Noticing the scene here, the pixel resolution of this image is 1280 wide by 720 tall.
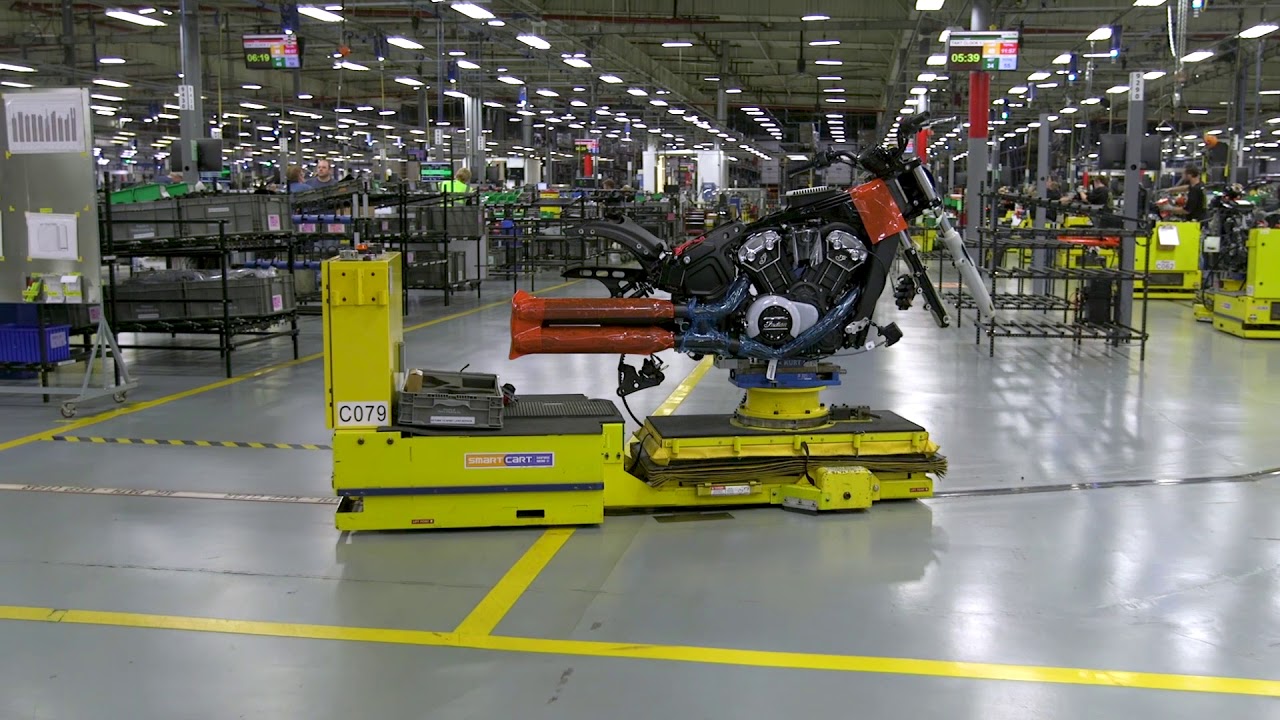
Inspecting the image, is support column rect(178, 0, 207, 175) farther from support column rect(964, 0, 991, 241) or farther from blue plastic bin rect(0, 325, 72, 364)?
support column rect(964, 0, 991, 241)

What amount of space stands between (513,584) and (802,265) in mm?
2397

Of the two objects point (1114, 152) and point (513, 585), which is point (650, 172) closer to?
point (1114, 152)

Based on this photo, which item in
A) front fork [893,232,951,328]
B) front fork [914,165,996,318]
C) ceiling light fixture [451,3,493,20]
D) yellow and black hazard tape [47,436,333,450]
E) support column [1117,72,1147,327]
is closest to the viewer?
front fork [914,165,996,318]

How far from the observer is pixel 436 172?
74.0 ft

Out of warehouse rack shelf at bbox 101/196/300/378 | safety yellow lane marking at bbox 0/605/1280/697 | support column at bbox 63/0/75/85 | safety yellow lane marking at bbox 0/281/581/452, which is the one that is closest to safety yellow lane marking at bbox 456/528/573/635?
safety yellow lane marking at bbox 0/605/1280/697

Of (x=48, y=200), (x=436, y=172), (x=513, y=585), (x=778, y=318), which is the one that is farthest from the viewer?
(x=436, y=172)

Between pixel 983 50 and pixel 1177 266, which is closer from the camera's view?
pixel 983 50

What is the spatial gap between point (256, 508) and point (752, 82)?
113ft

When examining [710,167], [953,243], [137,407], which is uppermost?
[710,167]

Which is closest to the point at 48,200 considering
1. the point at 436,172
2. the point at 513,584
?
the point at 513,584

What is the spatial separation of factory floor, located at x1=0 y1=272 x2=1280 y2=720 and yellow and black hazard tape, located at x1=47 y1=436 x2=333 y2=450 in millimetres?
85

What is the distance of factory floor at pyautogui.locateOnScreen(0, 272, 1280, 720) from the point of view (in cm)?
319

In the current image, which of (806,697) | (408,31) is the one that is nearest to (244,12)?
(408,31)

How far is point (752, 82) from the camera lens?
3738 cm
